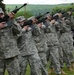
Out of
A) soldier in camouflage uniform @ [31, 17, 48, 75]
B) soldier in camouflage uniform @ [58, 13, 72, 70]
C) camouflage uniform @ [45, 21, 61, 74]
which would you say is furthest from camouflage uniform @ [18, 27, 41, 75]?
soldier in camouflage uniform @ [58, 13, 72, 70]

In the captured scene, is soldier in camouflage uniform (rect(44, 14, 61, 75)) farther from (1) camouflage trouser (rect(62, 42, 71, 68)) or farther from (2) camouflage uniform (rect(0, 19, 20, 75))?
(2) camouflage uniform (rect(0, 19, 20, 75))

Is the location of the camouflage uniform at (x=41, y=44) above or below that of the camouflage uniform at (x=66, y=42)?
above

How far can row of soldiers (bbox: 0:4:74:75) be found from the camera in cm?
1095

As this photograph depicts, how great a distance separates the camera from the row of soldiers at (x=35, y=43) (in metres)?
10.9

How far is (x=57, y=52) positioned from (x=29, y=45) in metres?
2.43

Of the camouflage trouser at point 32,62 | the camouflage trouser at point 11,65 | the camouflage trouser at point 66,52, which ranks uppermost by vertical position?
the camouflage trouser at point 11,65

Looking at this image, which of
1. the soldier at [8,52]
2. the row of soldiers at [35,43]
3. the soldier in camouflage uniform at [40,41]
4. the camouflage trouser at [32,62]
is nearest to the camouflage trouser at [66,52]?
the row of soldiers at [35,43]

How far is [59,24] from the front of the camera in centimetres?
1512

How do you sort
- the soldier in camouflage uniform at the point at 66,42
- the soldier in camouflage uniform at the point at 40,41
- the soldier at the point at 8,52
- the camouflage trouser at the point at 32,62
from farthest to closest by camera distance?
Result: 1. the soldier in camouflage uniform at the point at 66,42
2. the soldier in camouflage uniform at the point at 40,41
3. the camouflage trouser at the point at 32,62
4. the soldier at the point at 8,52

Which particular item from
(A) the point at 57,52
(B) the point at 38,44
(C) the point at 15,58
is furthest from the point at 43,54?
(C) the point at 15,58

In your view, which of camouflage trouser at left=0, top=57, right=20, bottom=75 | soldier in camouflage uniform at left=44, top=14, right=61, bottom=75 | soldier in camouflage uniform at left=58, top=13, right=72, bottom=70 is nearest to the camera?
camouflage trouser at left=0, top=57, right=20, bottom=75

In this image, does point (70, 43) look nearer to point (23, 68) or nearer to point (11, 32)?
point (23, 68)

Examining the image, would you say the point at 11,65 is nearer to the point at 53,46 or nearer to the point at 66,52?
the point at 53,46

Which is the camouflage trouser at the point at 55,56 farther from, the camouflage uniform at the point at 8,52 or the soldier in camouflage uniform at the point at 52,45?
the camouflage uniform at the point at 8,52
